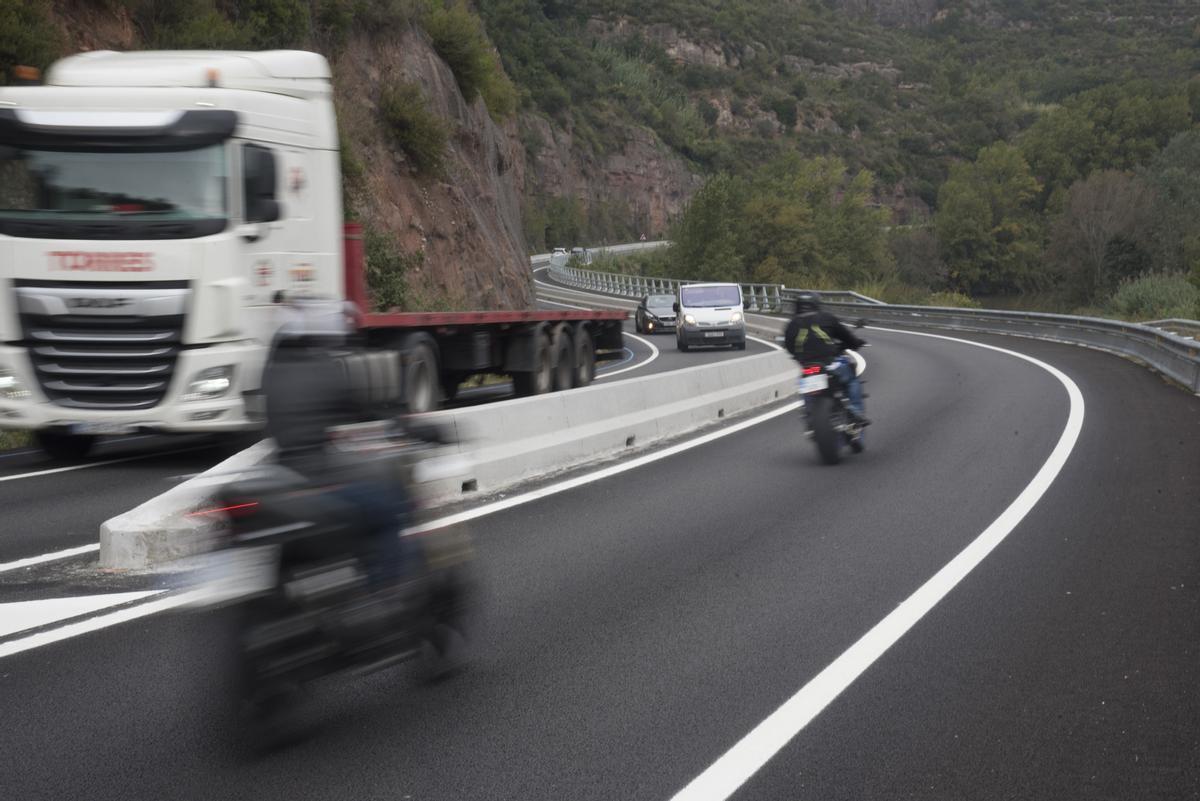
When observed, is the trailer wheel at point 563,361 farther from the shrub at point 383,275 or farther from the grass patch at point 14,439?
the shrub at point 383,275

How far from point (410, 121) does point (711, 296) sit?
11.2m

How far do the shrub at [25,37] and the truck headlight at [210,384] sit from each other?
14149 millimetres

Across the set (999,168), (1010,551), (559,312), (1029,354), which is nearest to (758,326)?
(1029,354)

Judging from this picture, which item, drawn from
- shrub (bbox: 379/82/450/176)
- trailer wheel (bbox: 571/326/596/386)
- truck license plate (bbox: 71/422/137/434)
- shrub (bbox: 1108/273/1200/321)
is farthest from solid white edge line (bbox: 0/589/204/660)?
shrub (bbox: 1108/273/1200/321)

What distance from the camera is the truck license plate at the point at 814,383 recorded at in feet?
40.9

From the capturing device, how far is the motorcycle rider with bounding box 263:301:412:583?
490 cm

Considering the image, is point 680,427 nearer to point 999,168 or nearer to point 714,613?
point 714,613

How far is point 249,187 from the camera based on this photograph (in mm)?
12320

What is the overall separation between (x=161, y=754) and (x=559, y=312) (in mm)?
16963

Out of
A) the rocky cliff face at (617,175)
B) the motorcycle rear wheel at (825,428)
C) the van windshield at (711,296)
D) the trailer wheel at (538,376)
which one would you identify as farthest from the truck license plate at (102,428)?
the rocky cliff face at (617,175)

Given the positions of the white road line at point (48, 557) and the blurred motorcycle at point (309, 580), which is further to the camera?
the white road line at point (48, 557)

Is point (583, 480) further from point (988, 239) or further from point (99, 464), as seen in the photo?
point (988, 239)

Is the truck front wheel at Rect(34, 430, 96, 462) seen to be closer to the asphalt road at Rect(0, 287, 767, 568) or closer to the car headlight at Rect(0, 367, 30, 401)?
the asphalt road at Rect(0, 287, 767, 568)

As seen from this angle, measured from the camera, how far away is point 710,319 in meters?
35.7
